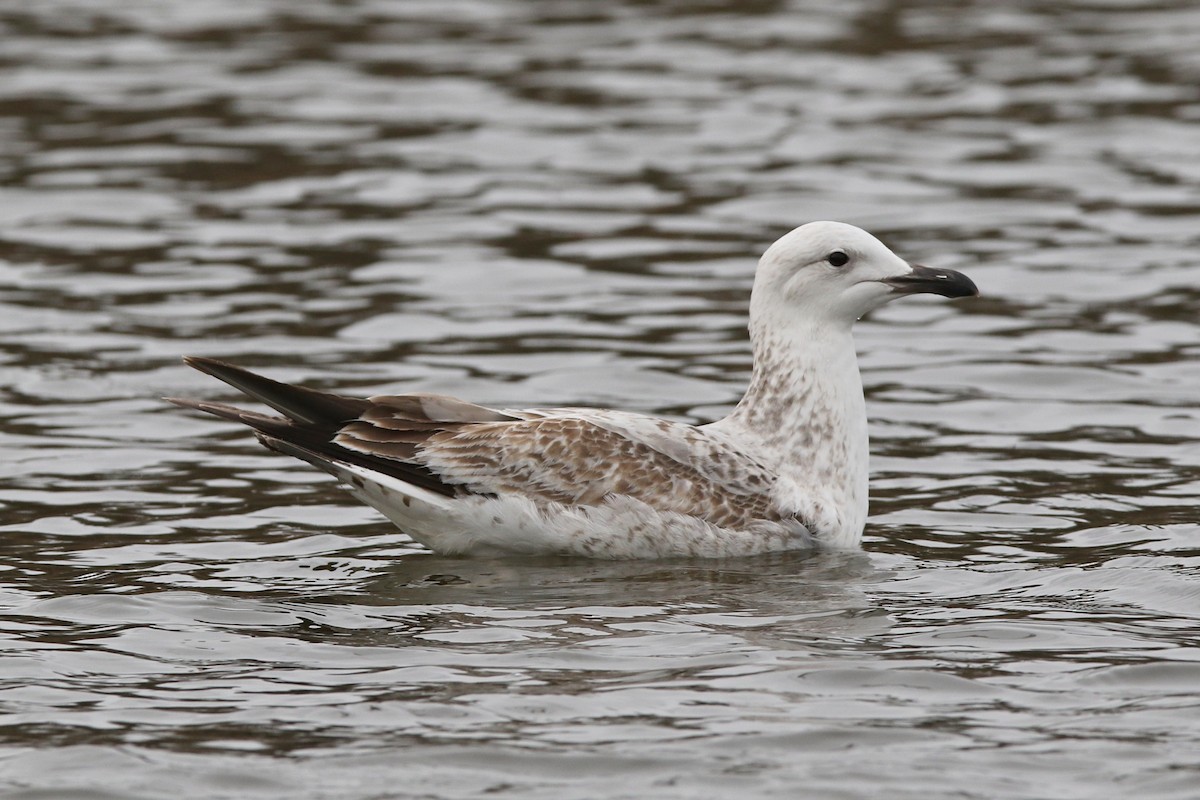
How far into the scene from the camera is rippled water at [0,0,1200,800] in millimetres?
6852

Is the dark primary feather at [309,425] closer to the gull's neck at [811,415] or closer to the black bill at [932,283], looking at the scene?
the gull's neck at [811,415]

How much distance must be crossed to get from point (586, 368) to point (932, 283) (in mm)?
3746

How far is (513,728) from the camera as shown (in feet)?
22.5

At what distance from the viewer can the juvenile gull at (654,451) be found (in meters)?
8.98

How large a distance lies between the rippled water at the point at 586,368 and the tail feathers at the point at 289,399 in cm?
67

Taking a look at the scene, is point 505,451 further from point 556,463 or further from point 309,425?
point 309,425

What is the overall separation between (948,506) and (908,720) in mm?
3443

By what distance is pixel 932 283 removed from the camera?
948cm

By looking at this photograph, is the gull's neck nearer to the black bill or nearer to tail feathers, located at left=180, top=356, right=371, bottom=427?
the black bill

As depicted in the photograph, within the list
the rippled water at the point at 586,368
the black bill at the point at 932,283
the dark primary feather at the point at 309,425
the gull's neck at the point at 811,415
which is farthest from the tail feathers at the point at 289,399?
the black bill at the point at 932,283

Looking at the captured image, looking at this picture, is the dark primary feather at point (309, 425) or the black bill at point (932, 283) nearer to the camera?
the dark primary feather at point (309, 425)

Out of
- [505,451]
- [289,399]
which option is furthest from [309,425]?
[505,451]

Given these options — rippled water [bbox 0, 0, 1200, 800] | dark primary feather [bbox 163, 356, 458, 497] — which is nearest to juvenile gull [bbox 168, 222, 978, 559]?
dark primary feather [bbox 163, 356, 458, 497]

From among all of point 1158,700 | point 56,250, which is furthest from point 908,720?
point 56,250
